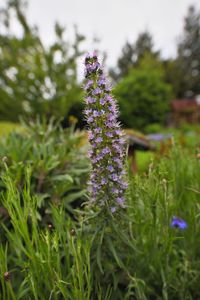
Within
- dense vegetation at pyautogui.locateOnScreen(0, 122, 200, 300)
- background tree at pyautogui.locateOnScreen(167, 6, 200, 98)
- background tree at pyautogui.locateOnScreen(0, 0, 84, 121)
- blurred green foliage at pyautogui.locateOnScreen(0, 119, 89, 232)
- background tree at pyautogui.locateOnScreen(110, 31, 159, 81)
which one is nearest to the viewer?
dense vegetation at pyautogui.locateOnScreen(0, 122, 200, 300)

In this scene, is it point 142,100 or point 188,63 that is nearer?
point 142,100

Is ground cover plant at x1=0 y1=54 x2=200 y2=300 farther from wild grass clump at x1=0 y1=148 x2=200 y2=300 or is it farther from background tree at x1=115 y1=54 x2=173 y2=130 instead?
background tree at x1=115 y1=54 x2=173 y2=130

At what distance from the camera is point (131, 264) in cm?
177

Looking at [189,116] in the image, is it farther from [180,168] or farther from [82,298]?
[82,298]

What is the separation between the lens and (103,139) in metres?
1.45

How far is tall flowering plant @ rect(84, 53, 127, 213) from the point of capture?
4.61 feet

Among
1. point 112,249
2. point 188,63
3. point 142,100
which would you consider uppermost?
point 188,63

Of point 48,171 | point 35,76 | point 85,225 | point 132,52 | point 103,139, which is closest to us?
point 103,139

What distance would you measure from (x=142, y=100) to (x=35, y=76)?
4345 millimetres

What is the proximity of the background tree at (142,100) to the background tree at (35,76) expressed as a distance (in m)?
2.47

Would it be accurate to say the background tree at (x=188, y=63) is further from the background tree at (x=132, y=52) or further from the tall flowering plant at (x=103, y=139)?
the tall flowering plant at (x=103, y=139)

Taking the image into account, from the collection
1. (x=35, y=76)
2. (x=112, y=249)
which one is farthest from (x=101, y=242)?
(x=35, y=76)

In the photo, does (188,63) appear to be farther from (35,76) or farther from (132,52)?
(35,76)

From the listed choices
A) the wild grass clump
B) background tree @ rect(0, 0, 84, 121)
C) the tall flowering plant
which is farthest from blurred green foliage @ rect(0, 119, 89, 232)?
background tree @ rect(0, 0, 84, 121)
